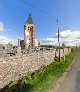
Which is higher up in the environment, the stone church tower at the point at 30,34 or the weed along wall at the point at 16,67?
the stone church tower at the point at 30,34

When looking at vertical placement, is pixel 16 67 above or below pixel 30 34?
below

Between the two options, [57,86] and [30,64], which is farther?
[30,64]

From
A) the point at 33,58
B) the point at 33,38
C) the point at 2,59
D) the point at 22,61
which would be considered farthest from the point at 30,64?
the point at 33,38

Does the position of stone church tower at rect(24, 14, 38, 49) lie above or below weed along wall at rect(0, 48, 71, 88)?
above

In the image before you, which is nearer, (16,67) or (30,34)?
(16,67)

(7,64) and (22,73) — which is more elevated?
(7,64)

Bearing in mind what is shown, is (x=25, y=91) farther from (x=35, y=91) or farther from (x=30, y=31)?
(x=30, y=31)

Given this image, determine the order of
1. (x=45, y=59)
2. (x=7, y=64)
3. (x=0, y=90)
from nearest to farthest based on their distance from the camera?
(x=0, y=90) → (x=7, y=64) → (x=45, y=59)

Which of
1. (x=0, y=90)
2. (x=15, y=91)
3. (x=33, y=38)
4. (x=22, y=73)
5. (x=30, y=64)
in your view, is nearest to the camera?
(x=15, y=91)

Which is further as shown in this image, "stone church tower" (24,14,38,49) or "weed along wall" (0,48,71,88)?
"stone church tower" (24,14,38,49)

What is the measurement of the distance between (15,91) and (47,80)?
4.06 m

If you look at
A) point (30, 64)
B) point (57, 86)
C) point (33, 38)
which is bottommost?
point (57, 86)

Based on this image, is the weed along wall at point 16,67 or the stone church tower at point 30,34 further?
the stone church tower at point 30,34

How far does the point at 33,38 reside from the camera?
307ft
